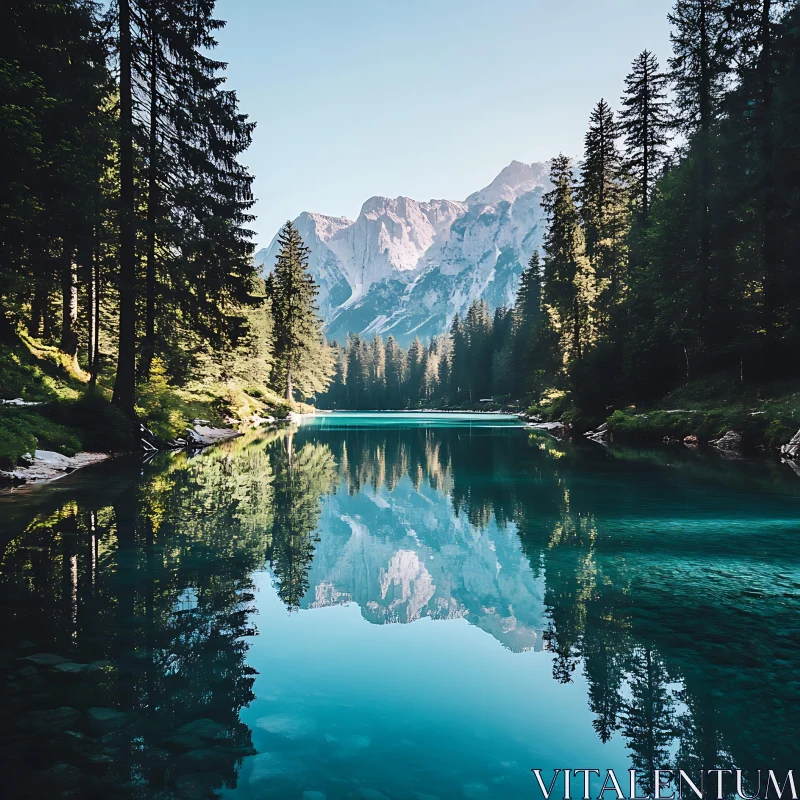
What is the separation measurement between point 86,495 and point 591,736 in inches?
438

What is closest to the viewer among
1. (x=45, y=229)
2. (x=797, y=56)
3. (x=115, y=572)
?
(x=115, y=572)

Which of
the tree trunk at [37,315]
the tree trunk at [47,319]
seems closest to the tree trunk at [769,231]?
the tree trunk at [37,315]

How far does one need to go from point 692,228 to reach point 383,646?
1118 inches

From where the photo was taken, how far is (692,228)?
2853 centimetres

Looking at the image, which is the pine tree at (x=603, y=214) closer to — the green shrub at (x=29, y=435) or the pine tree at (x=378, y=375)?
the green shrub at (x=29, y=435)

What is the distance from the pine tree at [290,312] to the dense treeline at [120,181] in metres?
33.7

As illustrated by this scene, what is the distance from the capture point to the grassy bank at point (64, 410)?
618 inches

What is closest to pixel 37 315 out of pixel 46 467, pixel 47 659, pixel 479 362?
pixel 46 467

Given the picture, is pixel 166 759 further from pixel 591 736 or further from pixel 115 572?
pixel 115 572

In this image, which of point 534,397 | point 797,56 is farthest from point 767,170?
point 534,397

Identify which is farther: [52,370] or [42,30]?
[52,370]

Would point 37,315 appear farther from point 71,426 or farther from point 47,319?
point 71,426

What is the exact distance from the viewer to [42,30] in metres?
16.7

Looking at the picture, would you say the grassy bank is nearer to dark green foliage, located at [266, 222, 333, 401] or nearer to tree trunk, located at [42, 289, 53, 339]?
tree trunk, located at [42, 289, 53, 339]
